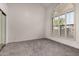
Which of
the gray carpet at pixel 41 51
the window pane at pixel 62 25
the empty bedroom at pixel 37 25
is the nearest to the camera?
the gray carpet at pixel 41 51

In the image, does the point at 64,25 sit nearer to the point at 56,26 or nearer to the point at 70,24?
the point at 70,24

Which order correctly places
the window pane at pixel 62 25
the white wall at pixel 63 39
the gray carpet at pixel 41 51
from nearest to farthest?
the gray carpet at pixel 41 51 < the white wall at pixel 63 39 < the window pane at pixel 62 25

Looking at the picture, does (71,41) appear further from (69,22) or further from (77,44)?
(69,22)

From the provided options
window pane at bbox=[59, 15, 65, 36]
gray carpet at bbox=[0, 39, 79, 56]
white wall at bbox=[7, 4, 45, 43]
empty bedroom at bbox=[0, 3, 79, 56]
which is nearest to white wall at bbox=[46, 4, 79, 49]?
empty bedroom at bbox=[0, 3, 79, 56]

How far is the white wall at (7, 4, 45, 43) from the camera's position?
19.8 feet

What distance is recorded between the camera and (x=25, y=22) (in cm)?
668

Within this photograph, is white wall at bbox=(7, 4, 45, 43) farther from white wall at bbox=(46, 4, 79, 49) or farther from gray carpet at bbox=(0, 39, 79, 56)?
gray carpet at bbox=(0, 39, 79, 56)

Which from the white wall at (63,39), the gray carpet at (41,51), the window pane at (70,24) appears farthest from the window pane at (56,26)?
the gray carpet at (41,51)

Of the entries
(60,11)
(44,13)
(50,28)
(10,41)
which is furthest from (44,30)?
(10,41)

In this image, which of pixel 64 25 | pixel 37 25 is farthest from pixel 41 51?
pixel 37 25

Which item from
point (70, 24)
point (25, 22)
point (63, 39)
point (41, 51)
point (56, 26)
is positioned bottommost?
point (41, 51)

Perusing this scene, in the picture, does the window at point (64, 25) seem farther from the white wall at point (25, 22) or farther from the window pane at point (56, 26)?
the white wall at point (25, 22)

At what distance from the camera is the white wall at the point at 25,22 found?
6.05m

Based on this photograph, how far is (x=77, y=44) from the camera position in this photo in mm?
4117
